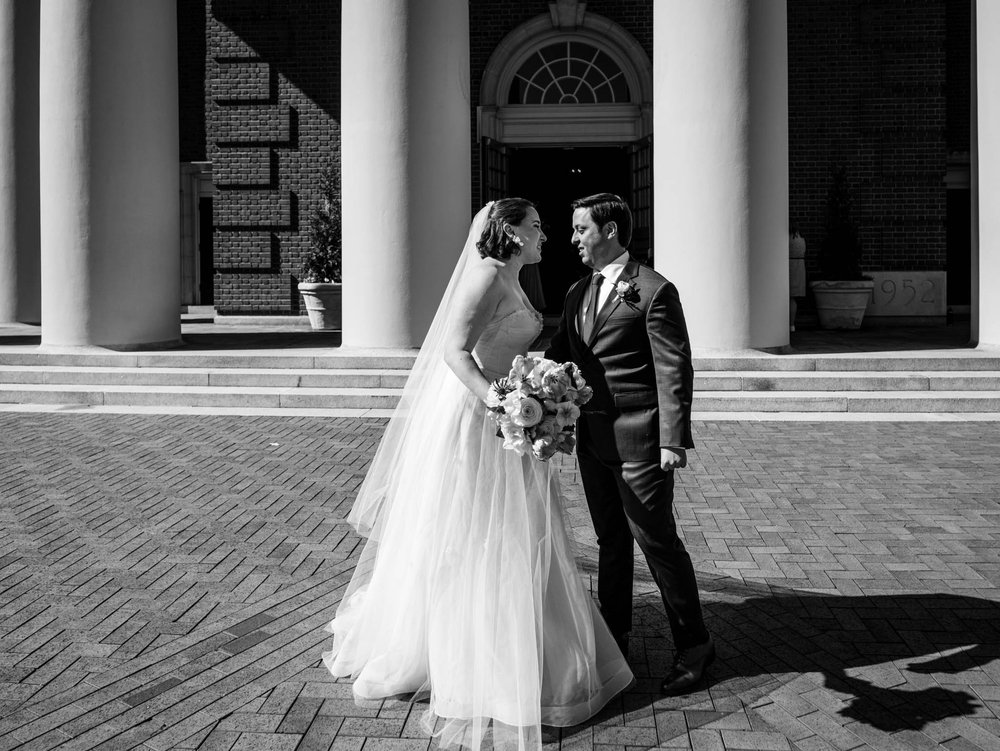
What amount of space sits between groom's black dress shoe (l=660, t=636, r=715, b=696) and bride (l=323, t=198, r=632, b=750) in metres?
0.19

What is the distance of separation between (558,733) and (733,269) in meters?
8.73

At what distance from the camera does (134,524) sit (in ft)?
21.5

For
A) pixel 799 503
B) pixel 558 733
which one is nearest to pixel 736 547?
pixel 799 503

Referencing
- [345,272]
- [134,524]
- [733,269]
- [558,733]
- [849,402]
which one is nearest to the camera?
[558,733]

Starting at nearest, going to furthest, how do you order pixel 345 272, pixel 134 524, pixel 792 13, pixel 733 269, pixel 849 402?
pixel 134 524 < pixel 849 402 < pixel 733 269 < pixel 345 272 < pixel 792 13

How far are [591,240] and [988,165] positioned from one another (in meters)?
10.5

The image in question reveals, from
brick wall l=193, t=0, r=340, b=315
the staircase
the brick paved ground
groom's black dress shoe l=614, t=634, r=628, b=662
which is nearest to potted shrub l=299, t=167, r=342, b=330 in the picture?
brick wall l=193, t=0, r=340, b=315

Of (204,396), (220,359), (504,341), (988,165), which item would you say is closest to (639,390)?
(504,341)

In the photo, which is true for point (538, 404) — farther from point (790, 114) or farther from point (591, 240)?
point (790, 114)

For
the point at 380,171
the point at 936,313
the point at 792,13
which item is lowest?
the point at 936,313

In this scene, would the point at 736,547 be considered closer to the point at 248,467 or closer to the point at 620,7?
the point at 248,467

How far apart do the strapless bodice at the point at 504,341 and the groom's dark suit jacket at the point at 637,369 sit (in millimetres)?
191

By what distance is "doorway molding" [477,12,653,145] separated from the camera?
1864 centimetres

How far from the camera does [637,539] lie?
4.04 meters
